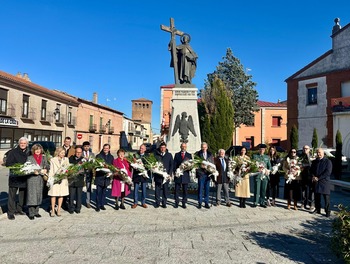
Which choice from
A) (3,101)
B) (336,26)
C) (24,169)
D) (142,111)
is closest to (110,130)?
(3,101)

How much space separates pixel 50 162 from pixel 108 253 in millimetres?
3263

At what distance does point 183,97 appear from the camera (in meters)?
11.0

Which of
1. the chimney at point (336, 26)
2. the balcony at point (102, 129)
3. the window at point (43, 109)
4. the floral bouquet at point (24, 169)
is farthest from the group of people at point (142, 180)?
the balcony at point (102, 129)

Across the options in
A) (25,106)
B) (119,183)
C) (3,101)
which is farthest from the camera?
(25,106)

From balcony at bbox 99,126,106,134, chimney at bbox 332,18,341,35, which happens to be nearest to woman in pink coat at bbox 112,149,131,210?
chimney at bbox 332,18,341,35

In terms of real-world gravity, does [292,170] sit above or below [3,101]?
below

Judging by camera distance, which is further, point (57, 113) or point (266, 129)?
point (266, 129)

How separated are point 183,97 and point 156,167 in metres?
4.45

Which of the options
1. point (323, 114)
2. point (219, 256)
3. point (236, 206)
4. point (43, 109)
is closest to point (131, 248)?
point (219, 256)

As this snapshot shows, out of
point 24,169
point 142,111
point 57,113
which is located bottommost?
point 24,169

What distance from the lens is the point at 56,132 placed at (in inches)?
1199

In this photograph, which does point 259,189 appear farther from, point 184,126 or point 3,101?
point 3,101

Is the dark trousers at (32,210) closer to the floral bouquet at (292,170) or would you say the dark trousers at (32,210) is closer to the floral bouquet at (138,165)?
the floral bouquet at (138,165)

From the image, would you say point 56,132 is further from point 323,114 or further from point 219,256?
point 219,256
